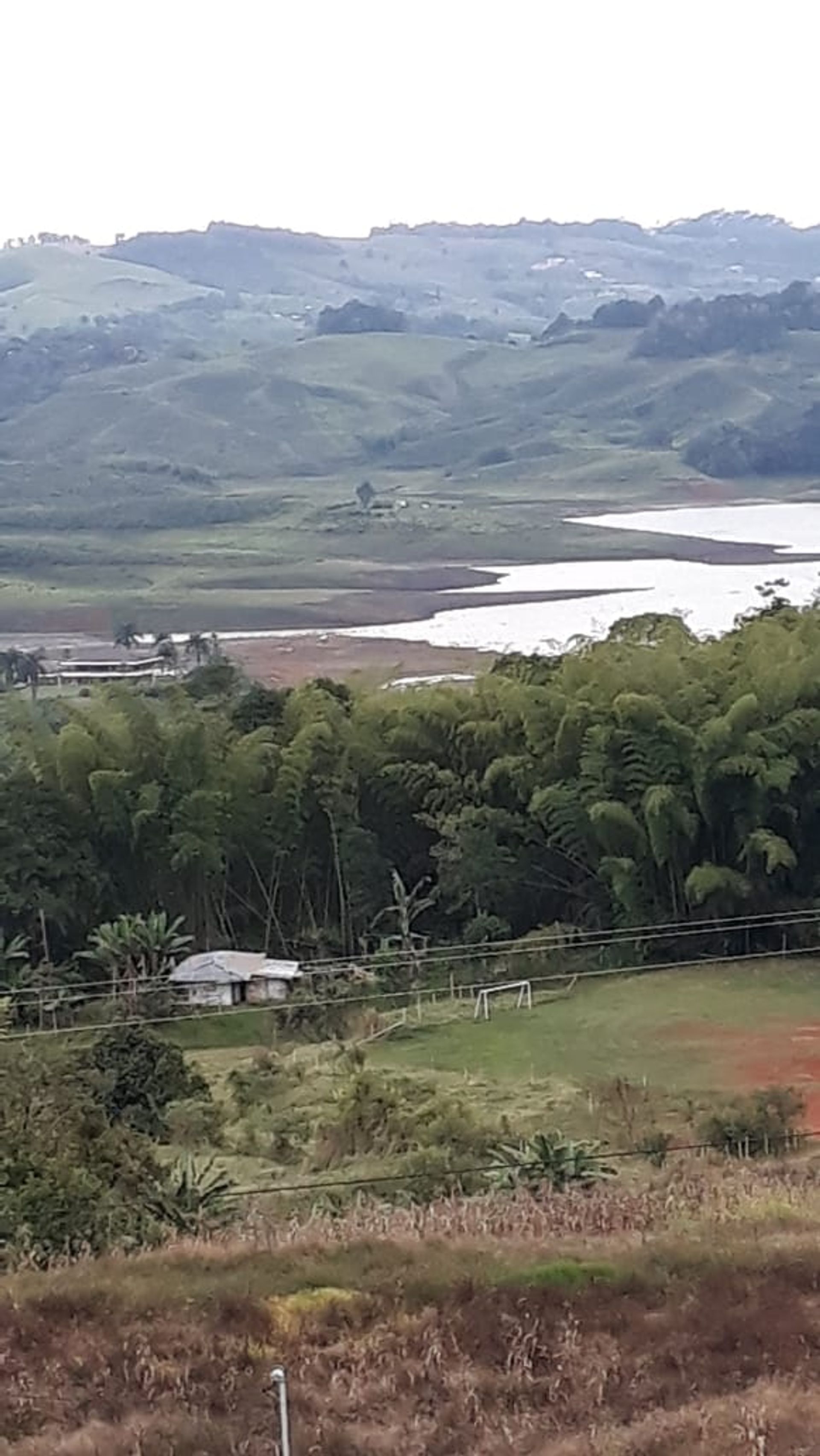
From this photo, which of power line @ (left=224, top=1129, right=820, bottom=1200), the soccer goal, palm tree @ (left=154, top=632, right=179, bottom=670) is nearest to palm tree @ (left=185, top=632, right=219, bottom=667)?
palm tree @ (left=154, top=632, right=179, bottom=670)

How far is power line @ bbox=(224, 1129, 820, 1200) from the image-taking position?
11.9 meters

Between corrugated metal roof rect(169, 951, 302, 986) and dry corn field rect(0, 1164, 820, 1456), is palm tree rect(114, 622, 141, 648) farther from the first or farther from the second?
dry corn field rect(0, 1164, 820, 1456)

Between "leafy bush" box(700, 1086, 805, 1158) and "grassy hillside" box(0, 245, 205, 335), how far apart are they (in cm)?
14408

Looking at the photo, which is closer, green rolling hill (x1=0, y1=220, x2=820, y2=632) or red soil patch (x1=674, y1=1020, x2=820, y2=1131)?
red soil patch (x1=674, y1=1020, x2=820, y2=1131)

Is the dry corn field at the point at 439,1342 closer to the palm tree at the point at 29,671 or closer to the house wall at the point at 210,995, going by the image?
the house wall at the point at 210,995

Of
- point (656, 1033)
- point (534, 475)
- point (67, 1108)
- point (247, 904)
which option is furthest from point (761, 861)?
point (534, 475)

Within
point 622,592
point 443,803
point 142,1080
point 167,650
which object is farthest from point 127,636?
point 142,1080

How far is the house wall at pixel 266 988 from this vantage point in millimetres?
19141

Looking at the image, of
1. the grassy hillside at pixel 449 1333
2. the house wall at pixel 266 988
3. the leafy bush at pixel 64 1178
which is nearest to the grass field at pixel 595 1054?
the house wall at pixel 266 988

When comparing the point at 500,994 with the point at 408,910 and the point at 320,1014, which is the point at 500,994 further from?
the point at 320,1014

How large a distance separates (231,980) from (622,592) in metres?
27.5

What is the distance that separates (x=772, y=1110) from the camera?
45.4 ft

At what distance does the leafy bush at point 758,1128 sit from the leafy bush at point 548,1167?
1219 mm

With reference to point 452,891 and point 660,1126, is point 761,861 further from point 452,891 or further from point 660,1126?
point 660,1126
